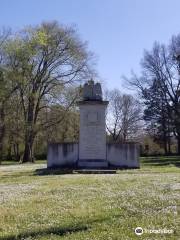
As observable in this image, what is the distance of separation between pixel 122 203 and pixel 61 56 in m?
39.0

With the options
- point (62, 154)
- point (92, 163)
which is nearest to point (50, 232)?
point (92, 163)

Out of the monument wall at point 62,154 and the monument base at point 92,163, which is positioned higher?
the monument wall at point 62,154

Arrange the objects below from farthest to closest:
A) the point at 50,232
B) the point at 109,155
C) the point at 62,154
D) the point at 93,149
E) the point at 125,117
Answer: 1. the point at 125,117
2. the point at 62,154
3. the point at 109,155
4. the point at 93,149
5. the point at 50,232

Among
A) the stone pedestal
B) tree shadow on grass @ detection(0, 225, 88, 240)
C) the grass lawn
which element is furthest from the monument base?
tree shadow on grass @ detection(0, 225, 88, 240)

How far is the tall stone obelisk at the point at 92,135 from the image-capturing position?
27875mm

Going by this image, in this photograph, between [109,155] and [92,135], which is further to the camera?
[109,155]

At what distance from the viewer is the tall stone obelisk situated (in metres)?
27.9

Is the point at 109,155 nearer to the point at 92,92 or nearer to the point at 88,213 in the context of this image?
the point at 92,92

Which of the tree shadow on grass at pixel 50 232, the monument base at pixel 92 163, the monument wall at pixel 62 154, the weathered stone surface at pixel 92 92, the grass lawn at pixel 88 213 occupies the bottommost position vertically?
the tree shadow on grass at pixel 50 232

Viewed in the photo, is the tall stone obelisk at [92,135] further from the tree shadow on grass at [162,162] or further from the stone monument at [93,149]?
the tree shadow on grass at [162,162]

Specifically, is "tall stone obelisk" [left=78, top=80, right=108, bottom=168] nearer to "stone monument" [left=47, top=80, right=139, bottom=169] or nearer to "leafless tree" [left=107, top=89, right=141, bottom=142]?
"stone monument" [left=47, top=80, right=139, bottom=169]

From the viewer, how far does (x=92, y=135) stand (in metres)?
28.1

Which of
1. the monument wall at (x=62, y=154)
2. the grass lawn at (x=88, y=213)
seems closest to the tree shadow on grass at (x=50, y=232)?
the grass lawn at (x=88, y=213)

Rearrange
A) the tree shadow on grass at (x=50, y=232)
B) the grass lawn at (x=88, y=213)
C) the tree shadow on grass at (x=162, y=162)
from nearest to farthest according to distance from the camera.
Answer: the tree shadow on grass at (x=50, y=232), the grass lawn at (x=88, y=213), the tree shadow on grass at (x=162, y=162)
